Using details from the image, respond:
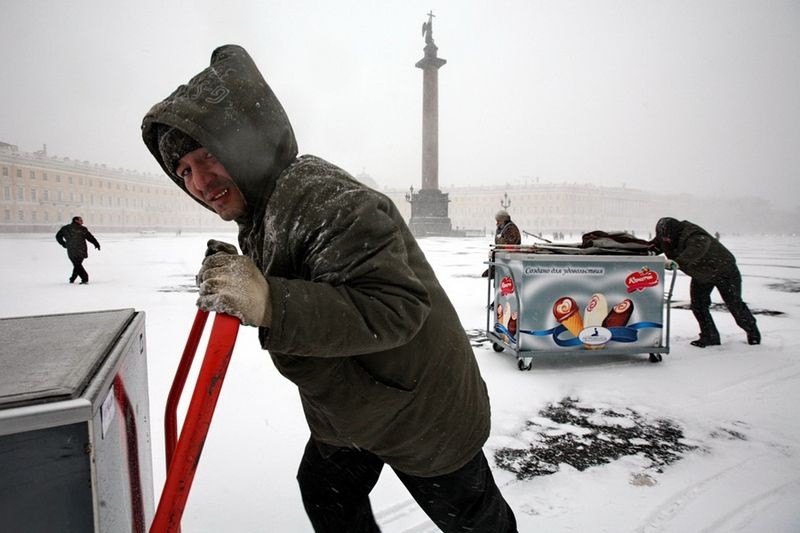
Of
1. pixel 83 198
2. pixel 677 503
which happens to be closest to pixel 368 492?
pixel 677 503

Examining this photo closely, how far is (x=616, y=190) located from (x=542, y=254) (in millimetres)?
113871

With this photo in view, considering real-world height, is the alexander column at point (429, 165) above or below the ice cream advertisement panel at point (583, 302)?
above

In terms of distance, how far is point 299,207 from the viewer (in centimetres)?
100

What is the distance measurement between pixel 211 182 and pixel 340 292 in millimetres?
515

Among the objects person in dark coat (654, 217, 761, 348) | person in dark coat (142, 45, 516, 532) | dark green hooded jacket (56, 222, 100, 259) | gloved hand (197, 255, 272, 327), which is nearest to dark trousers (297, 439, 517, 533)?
person in dark coat (142, 45, 516, 532)

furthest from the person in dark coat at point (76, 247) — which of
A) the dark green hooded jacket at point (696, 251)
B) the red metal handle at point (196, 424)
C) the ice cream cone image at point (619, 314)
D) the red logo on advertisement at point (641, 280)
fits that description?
the red metal handle at point (196, 424)

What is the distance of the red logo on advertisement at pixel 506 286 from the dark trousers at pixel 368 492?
3.16 m

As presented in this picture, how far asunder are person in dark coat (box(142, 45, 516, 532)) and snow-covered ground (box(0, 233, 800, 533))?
3.00 ft

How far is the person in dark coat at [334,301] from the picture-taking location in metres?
0.88

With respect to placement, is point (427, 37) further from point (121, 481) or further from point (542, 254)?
point (121, 481)

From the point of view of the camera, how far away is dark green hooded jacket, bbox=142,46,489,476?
896 millimetres

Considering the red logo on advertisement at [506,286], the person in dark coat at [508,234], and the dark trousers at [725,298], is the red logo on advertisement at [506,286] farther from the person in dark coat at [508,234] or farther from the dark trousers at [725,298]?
the person in dark coat at [508,234]

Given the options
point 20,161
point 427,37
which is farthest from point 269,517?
point 20,161

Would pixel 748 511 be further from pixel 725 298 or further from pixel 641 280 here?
pixel 725 298
